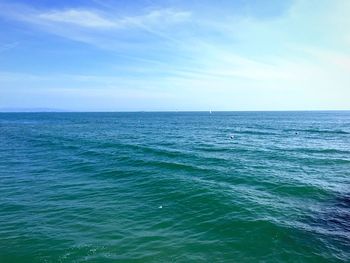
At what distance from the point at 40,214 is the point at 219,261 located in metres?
11.4

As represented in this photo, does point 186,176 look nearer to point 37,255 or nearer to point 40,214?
point 40,214

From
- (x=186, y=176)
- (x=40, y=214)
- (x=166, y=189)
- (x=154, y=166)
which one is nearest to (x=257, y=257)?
(x=166, y=189)

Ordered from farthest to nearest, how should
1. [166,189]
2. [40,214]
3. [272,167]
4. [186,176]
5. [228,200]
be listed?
[272,167] < [186,176] < [166,189] < [228,200] < [40,214]

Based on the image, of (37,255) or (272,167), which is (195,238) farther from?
(272,167)

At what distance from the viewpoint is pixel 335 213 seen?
1911 centimetres

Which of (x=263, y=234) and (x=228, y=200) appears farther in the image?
(x=228, y=200)

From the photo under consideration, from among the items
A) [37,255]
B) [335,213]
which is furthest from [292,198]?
[37,255]

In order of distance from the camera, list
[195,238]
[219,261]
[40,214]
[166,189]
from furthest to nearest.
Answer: [166,189], [40,214], [195,238], [219,261]

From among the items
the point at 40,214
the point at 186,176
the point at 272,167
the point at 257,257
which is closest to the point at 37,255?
the point at 40,214

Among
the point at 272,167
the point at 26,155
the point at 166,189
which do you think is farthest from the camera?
the point at 26,155

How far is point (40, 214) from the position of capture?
18312 mm

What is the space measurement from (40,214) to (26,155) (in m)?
24.8

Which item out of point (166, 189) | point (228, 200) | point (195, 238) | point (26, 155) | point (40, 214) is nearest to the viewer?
point (195, 238)

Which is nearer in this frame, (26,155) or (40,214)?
(40,214)
